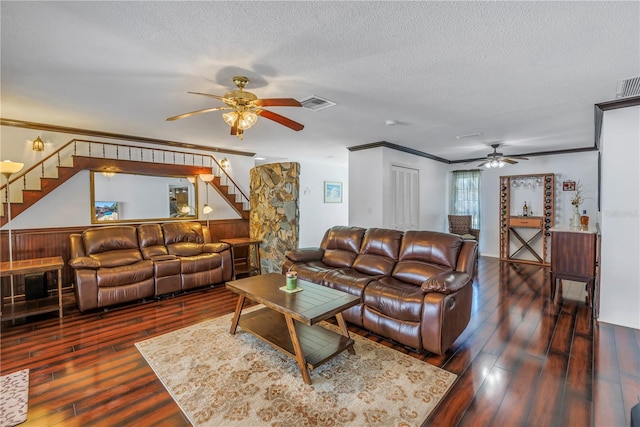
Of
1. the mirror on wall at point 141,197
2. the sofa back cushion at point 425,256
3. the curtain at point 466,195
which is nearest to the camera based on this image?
the sofa back cushion at point 425,256

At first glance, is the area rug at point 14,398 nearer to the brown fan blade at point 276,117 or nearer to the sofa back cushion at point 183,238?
the sofa back cushion at point 183,238

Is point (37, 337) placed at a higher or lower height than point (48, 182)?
lower

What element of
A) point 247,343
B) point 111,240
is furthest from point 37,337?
point 247,343

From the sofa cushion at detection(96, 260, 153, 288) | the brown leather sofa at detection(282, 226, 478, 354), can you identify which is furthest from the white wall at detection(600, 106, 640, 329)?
the sofa cushion at detection(96, 260, 153, 288)

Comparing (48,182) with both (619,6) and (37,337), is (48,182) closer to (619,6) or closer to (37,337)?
(37,337)

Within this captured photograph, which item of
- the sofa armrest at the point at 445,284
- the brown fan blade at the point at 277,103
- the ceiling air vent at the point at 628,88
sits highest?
the ceiling air vent at the point at 628,88

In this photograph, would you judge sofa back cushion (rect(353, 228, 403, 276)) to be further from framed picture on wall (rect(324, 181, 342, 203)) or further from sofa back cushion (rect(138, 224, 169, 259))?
framed picture on wall (rect(324, 181, 342, 203))

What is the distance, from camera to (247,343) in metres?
2.86

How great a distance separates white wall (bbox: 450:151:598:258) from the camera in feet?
19.9

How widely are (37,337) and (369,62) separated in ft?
13.6

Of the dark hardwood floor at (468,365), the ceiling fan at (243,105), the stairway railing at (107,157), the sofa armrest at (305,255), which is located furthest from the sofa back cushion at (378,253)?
the stairway railing at (107,157)

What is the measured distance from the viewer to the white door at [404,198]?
5.91 m

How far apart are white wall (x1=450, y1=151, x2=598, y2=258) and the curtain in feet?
0.42

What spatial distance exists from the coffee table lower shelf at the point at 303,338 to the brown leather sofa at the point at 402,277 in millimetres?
499
